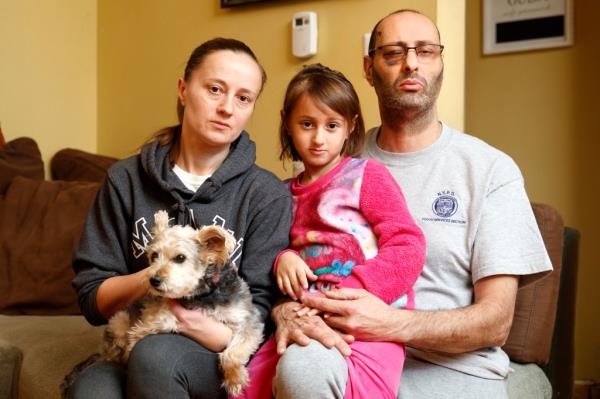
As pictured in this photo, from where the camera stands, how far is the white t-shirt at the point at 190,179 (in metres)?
1.54

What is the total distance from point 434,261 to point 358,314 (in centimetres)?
34

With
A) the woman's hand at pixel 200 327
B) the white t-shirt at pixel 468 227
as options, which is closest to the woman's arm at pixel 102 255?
the woman's hand at pixel 200 327

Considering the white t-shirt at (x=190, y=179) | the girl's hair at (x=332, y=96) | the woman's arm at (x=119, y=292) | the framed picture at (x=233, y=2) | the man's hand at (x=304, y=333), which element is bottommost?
the man's hand at (x=304, y=333)

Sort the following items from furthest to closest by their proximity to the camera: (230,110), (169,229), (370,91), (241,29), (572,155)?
(572,155)
(241,29)
(370,91)
(230,110)
(169,229)

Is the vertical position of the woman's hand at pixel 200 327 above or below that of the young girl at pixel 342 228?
below

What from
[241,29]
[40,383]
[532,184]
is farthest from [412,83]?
[532,184]

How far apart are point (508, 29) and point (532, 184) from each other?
84 centimetres

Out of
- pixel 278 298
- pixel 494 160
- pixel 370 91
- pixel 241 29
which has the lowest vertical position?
pixel 278 298

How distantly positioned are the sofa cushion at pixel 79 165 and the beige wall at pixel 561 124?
6.60 feet

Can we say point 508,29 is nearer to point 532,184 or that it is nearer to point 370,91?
point 532,184

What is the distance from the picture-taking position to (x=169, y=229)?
4.12 feet

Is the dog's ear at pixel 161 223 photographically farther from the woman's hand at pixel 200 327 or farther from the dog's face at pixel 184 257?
the woman's hand at pixel 200 327

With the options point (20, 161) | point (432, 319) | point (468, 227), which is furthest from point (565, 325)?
point (20, 161)

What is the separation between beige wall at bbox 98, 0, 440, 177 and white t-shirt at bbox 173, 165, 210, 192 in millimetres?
922
